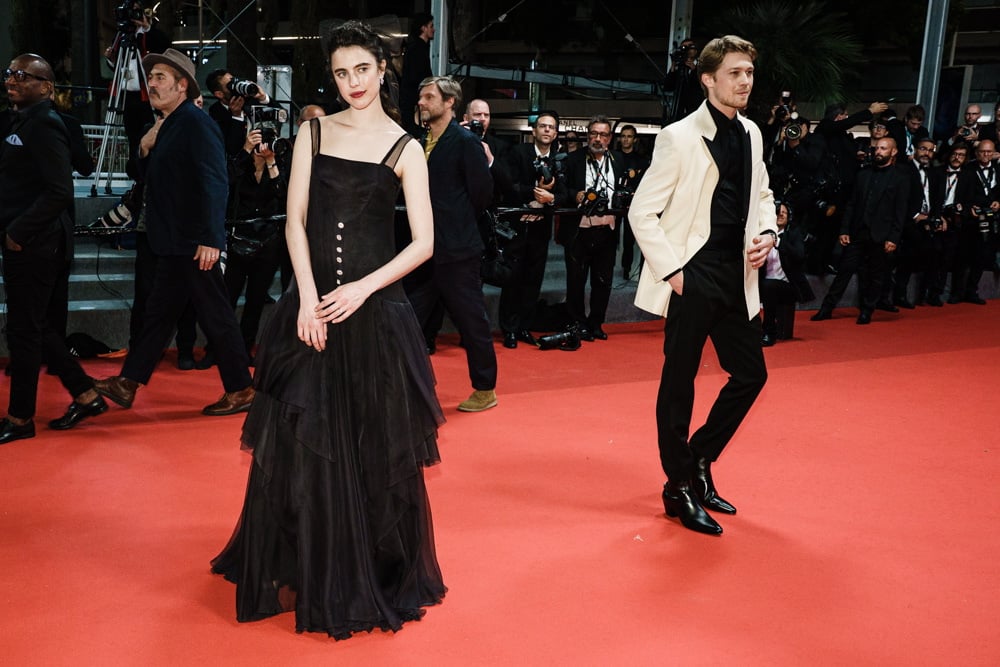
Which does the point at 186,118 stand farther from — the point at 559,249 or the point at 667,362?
the point at 559,249

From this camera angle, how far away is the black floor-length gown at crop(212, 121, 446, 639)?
113 inches

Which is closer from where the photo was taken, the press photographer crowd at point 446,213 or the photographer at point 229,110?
the press photographer crowd at point 446,213

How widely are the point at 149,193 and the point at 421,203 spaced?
8.51 ft

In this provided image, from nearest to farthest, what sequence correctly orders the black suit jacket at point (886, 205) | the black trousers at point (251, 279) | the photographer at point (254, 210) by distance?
the photographer at point (254, 210), the black trousers at point (251, 279), the black suit jacket at point (886, 205)

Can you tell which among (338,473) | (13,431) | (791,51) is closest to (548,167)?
(13,431)

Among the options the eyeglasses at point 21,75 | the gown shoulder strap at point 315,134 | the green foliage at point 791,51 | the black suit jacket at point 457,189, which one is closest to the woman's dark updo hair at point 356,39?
the gown shoulder strap at point 315,134

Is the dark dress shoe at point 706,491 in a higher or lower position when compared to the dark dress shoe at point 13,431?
higher

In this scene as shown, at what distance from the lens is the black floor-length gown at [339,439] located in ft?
9.46

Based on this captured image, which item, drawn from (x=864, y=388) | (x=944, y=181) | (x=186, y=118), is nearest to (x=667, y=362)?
(x=186, y=118)

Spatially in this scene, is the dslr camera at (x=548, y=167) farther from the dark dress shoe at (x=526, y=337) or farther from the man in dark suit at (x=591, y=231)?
the dark dress shoe at (x=526, y=337)

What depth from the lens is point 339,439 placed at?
114 inches

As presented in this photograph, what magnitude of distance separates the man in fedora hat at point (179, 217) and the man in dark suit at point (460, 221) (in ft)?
3.80

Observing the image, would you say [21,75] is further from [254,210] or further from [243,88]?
[243,88]

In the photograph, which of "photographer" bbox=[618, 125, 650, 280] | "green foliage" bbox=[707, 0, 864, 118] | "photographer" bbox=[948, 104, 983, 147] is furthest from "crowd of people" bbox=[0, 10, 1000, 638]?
"green foliage" bbox=[707, 0, 864, 118]
